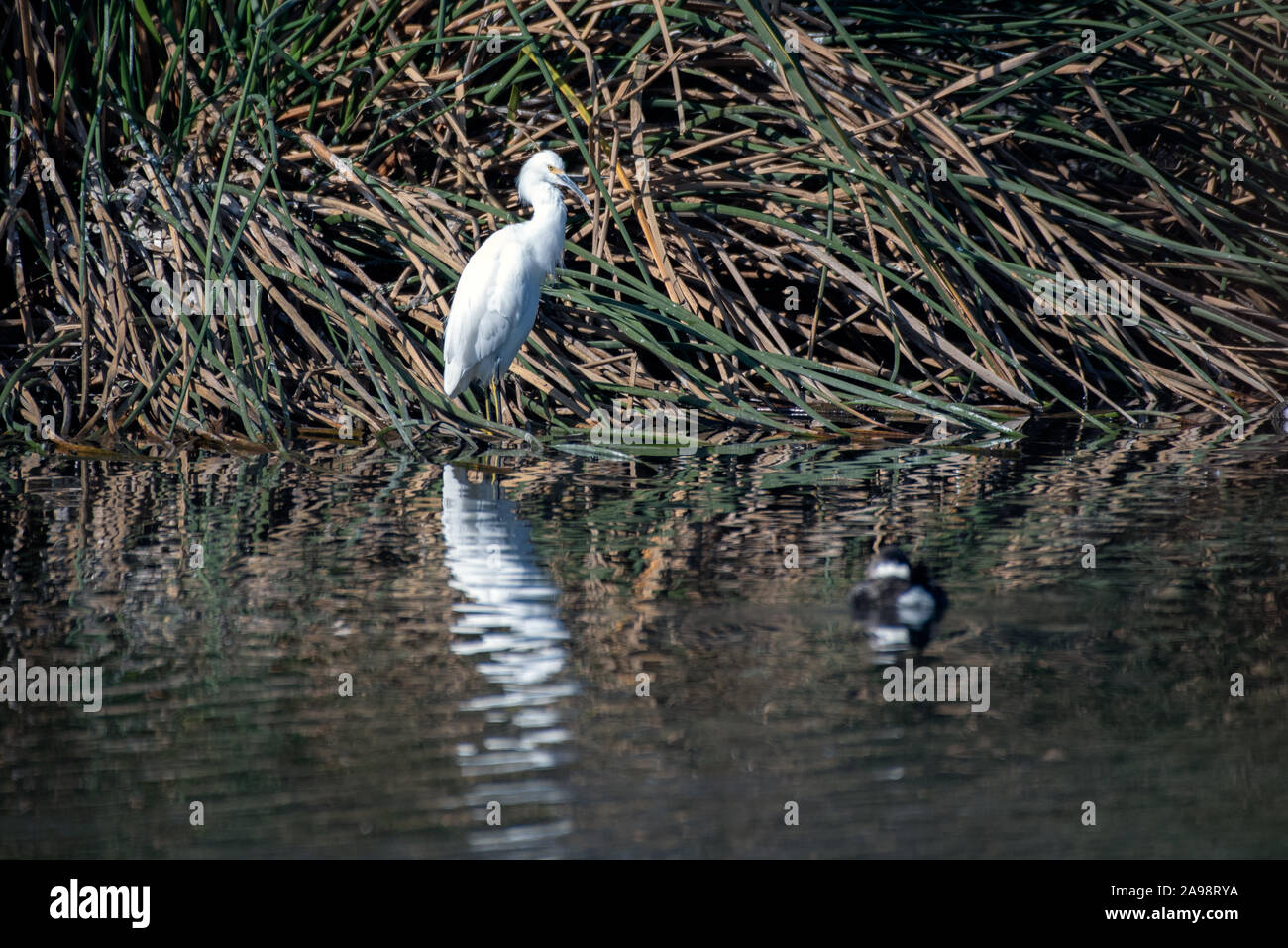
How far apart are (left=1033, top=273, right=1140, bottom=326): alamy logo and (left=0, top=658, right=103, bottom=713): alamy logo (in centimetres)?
500

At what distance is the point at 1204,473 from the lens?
5.95 metres

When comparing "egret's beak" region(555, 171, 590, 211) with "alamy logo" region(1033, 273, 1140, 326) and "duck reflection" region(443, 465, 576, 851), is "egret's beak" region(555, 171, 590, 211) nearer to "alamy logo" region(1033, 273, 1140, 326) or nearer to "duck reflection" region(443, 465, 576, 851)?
"duck reflection" region(443, 465, 576, 851)

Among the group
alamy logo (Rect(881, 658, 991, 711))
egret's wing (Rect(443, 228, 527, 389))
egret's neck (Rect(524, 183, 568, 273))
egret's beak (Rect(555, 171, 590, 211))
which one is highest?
egret's beak (Rect(555, 171, 590, 211))

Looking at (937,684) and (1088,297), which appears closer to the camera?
(937,684)

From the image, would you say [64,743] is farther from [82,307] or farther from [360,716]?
[82,307]

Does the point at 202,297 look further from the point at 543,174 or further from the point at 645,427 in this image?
the point at 645,427

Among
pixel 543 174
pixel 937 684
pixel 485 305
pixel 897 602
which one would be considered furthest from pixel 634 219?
pixel 937 684

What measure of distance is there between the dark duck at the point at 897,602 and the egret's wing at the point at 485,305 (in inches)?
119

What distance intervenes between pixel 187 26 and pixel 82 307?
1.47 meters

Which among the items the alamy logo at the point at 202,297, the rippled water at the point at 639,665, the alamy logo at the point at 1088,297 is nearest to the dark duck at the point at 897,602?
the rippled water at the point at 639,665

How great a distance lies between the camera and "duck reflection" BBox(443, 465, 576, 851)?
294 cm

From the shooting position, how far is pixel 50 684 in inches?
145

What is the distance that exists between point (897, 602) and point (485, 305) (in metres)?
3.23

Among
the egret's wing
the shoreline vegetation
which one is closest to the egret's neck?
the egret's wing
